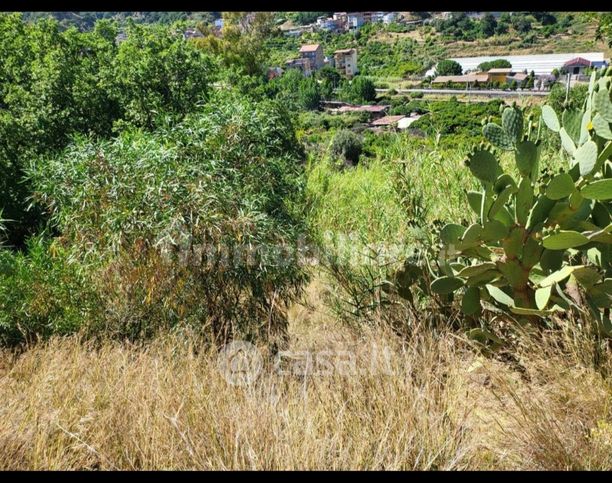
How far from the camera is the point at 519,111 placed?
2.02 m

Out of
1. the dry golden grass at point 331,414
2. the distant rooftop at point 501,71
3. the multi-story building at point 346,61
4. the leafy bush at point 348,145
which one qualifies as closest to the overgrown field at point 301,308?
the dry golden grass at point 331,414

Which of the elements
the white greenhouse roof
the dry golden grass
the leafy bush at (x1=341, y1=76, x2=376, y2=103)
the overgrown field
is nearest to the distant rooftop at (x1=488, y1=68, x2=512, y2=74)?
the white greenhouse roof

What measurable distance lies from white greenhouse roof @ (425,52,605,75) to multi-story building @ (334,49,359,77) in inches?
83.0

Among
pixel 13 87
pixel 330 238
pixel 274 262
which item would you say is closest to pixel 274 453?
pixel 274 262

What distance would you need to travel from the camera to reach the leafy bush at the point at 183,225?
2646mm

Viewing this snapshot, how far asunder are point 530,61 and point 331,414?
11311 millimetres

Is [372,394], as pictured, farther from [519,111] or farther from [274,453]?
[519,111]

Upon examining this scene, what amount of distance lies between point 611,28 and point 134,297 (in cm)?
697

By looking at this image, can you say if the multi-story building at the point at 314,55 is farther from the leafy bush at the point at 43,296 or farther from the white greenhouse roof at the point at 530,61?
the leafy bush at the point at 43,296

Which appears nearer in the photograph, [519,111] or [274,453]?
[274,453]

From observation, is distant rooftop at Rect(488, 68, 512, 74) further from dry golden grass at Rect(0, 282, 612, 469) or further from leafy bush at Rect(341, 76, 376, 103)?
dry golden grass at Rect(0, 282, 612, 469)

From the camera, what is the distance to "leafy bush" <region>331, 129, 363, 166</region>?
1069cm

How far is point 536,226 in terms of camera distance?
204 cm

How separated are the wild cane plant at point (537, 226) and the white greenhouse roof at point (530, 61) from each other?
27.5 ft
